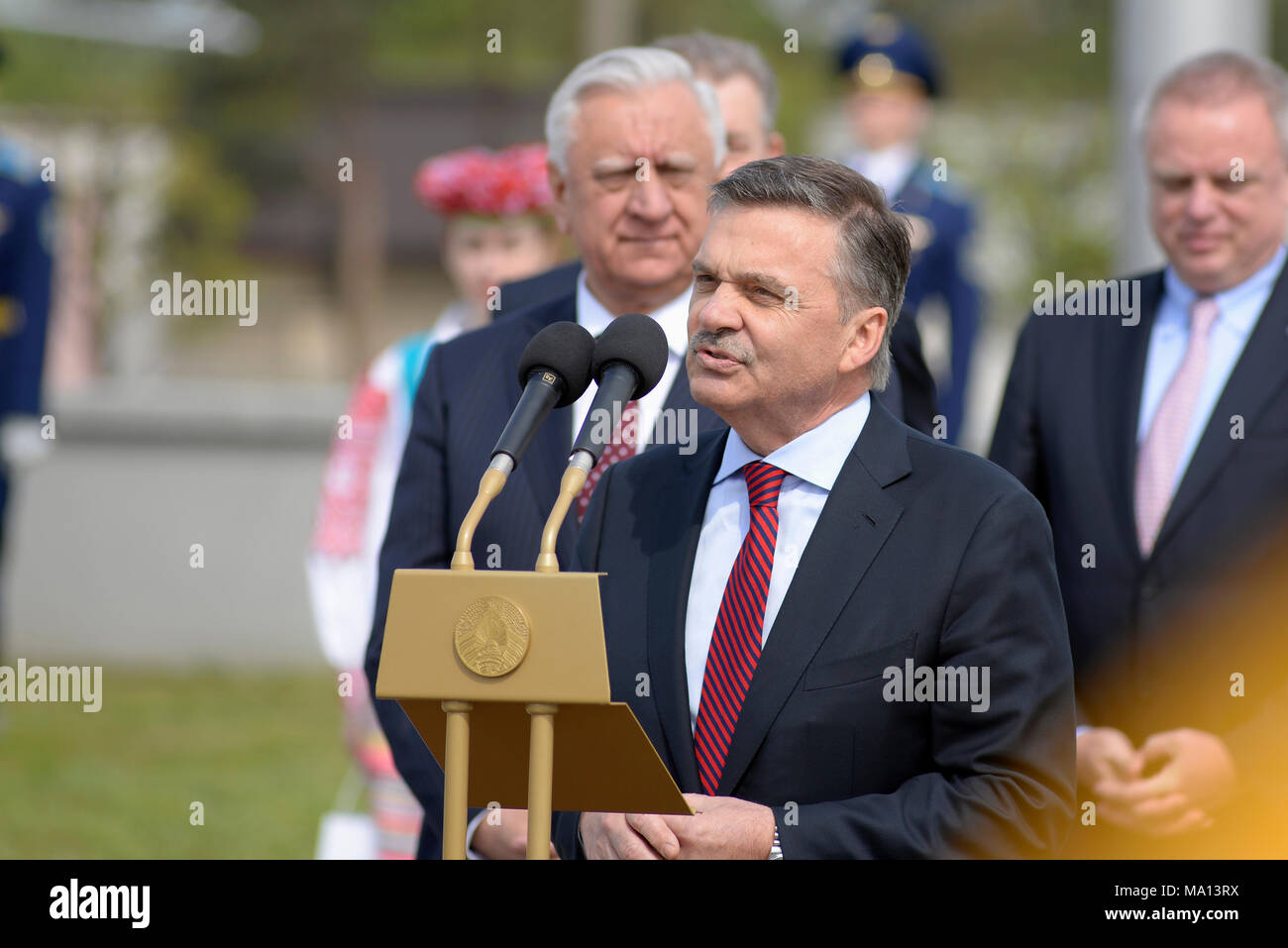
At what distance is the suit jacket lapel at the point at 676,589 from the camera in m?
2.55

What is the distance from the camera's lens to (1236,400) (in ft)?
11.8

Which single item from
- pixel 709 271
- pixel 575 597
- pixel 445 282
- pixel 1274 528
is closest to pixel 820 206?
pixel 709 271

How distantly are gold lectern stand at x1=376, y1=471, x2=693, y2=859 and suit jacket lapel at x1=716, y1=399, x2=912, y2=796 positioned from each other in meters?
0.32

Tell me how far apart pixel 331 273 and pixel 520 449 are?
27.0 meters

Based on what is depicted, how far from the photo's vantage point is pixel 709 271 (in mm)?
2551

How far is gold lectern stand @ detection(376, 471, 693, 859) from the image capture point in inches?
81.1

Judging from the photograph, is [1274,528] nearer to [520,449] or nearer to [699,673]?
[699,673]

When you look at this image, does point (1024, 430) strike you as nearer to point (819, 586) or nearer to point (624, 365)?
point (819, 586)

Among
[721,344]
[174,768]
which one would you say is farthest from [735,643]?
[174,768]

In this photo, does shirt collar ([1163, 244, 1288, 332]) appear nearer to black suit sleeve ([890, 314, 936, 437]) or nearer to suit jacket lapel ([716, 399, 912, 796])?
black suit sleeve ([890, 314, 936, 437])

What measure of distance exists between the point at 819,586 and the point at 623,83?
3.98 ft

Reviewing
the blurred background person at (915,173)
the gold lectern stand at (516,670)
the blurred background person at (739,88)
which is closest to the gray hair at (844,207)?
the gold lectern stand at (516,670)

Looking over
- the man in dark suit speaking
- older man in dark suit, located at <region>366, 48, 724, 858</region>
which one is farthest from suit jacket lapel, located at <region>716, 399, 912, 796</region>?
older man in dark suit, located at <region>366, 48, 724, 858</region>

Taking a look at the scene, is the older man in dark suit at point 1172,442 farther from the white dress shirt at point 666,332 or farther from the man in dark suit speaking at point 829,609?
the man in dark suit speaking at point 829,609
